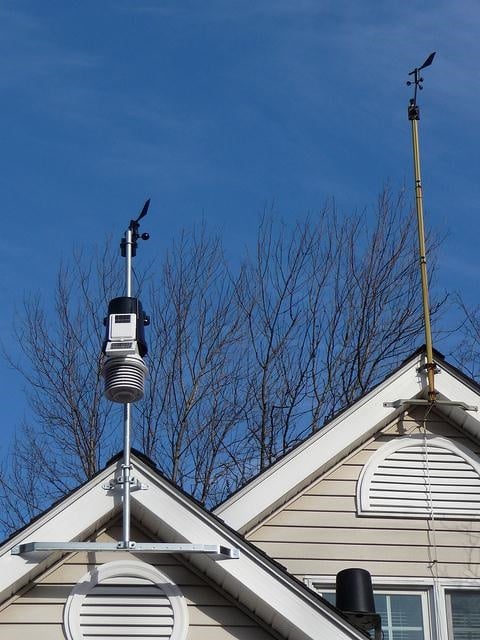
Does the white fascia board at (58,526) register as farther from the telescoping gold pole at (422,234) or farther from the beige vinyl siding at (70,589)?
the telescoping gold pole at (422,234)

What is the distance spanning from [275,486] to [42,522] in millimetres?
2613

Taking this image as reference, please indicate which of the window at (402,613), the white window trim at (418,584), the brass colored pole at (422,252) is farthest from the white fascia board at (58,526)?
the brass colored pole at (422,252)

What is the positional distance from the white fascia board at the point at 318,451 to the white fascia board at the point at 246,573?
1.73 m

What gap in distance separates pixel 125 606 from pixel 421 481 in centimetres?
334

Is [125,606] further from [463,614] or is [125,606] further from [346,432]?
[463,614]

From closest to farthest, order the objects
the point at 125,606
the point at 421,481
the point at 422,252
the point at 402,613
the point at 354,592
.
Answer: the point at 125,606 → the point at 354,592 → the point at 402,613 → the point at 421,481 → the point at 422,252

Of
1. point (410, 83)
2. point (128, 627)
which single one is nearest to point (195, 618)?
point (128, 627)

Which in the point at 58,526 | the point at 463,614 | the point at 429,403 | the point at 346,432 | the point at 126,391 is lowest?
the point at 463,614

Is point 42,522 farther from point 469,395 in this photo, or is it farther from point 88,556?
point 469,395

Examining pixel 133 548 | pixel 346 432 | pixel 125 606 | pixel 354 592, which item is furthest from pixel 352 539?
pixel 133 548

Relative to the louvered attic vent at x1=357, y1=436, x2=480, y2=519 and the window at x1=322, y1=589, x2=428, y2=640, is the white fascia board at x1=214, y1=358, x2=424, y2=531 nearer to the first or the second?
the louvered attic vent at x1=357, y1=436, x2=480, y2=519

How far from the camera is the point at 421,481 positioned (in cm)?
1023

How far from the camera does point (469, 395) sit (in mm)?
10414

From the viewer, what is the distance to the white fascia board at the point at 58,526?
7.79 m
